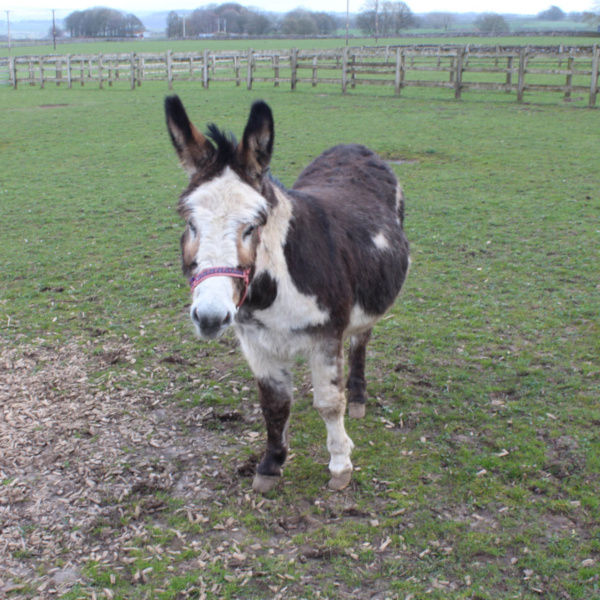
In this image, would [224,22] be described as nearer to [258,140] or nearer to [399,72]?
[399,72]

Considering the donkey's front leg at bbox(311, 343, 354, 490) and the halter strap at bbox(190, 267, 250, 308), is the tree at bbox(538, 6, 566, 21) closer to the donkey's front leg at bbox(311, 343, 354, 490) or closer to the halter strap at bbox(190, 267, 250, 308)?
the donkey's front leg at bbox(311, 343, 354, 490)

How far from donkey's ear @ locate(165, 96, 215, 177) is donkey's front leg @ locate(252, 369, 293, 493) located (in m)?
1.37

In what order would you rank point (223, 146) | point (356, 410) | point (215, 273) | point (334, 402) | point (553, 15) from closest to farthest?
1. point (215, 273)
2. point (223, 146)
3. point (334, 402)
4. point (356, 410)
5. point (553, 15)

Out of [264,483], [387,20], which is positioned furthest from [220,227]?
[387,20]

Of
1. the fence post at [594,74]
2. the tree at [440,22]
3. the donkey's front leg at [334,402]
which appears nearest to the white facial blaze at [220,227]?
the donkey's front leg at [334,402]

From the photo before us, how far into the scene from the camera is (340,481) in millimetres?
3844

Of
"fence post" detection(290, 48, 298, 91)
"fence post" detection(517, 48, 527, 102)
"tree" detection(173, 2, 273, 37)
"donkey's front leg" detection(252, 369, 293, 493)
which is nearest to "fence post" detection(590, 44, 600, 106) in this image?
"fence post" detection(517, 48, 527, 102)

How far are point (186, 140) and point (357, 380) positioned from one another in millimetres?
2472

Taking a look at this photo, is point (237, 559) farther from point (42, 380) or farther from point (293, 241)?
point (42, 380)

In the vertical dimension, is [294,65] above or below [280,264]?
above

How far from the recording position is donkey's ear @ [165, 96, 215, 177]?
301 centimetres

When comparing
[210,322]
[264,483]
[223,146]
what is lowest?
[264,483]

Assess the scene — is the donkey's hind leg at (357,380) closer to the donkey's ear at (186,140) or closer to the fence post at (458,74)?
the donkey's ear at (186,140)

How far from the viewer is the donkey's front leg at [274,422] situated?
3.75 metres
